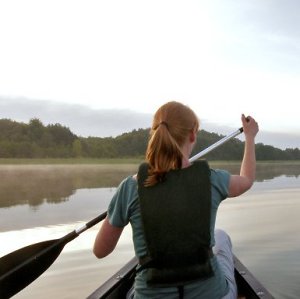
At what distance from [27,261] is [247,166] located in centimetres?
152

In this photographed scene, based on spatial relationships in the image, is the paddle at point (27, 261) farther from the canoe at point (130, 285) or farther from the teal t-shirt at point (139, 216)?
the teal t-shirt at point (139, 216)

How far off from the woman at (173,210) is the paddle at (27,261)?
0.91 metres

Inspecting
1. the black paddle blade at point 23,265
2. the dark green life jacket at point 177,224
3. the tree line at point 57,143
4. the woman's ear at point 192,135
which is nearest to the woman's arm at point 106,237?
the dark green life jacket at point 177,224

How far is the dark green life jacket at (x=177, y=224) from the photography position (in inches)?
65.0

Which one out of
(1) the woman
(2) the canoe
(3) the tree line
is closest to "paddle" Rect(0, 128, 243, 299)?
(2) the canoe

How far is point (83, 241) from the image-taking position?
5.32 metres

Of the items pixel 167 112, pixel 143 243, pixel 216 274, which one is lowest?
pixel 216 274

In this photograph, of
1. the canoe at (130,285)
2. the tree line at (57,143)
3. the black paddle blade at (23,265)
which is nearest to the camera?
the canoe at (130,285)

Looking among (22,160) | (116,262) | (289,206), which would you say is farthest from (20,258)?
(22,160)

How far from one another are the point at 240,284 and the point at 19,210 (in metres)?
6.30

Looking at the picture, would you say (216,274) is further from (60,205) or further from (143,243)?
(60,205)

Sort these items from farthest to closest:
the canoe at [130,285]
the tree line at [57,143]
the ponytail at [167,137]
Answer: the tree line at [57,143]
the canoe at [130,285]
the ponytail at [167,137]

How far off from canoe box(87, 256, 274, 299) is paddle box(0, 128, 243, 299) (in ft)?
1.19

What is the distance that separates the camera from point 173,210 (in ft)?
5.42
